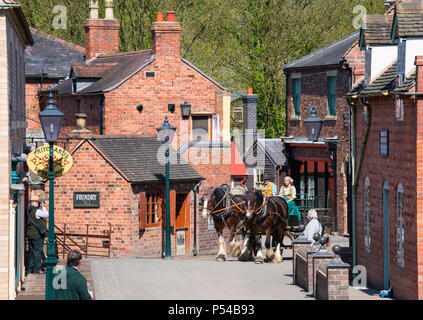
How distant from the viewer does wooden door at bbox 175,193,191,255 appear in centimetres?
3231

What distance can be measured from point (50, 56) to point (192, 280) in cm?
2676

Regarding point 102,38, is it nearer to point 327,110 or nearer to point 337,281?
point 327,110

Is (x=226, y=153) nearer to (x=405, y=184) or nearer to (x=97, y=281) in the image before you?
(x=97, y=281)

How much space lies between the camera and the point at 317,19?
47.9 m

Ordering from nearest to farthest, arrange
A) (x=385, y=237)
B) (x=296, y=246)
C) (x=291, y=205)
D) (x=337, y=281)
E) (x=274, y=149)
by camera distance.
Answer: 1. (x=337, y=281)
2. (x=385, y=237)
3. (x=296, y=246)
4. (x=291, y=205)
5. (x=274, y=149)

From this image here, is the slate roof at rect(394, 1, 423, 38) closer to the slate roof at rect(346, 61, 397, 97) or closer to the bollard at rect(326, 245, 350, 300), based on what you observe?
the slate roof at rect(346, 61, 397, 97)

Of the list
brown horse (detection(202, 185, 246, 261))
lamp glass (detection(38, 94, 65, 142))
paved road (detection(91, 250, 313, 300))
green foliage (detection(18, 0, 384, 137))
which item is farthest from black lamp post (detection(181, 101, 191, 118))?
lamp glass (detection(38, 94, 65, 142))

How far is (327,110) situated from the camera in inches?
1474

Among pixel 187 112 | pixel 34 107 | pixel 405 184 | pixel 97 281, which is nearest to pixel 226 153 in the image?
pixel 187 112

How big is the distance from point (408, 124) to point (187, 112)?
20.4 metres

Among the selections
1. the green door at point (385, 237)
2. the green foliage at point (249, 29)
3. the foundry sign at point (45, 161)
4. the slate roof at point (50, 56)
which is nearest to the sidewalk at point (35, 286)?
the foundry sign at point (45, 161)

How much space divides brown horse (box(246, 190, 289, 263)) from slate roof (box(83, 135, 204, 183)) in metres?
6.26

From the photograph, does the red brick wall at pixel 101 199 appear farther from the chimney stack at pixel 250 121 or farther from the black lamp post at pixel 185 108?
the chimney stack at pixel 250 121

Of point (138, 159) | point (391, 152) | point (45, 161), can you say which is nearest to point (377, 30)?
point (391, 152)
